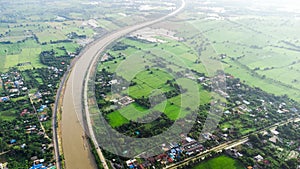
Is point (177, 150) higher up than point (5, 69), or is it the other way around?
point (5, 69)

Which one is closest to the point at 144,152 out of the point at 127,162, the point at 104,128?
the point at 127,162

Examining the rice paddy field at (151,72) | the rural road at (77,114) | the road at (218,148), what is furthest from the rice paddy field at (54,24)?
the road at (218,148)

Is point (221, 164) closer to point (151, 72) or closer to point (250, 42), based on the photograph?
point (151, 72)

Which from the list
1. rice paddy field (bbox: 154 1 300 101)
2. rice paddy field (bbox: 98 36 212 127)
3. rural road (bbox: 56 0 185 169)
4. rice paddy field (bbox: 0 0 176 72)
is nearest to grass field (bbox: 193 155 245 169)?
rice paddy field (bbox: 98 36 212 127)

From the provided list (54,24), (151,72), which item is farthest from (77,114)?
(54,24)

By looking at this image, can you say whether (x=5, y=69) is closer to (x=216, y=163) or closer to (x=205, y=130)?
(x=205, y=130)

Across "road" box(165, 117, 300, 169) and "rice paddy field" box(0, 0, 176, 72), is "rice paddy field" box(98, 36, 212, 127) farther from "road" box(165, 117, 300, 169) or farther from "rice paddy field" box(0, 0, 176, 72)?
"rice paddy field" box(0, 0, 176, 72)
